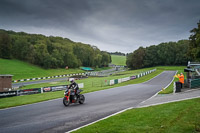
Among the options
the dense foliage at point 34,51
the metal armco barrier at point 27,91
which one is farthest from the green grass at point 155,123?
the dense foliage at point 34,51

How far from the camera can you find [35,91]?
2336cm

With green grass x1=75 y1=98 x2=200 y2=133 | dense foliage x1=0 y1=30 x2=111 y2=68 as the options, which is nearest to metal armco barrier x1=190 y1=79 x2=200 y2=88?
green grass x1=75 y1=98 x2=200 y2=133

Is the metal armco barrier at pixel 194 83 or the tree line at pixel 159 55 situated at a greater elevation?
the tree line at pixel 159 55

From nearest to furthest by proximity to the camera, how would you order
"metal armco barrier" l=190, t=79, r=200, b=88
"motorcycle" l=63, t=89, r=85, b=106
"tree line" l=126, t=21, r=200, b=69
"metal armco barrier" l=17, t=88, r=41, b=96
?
"motorcycle" l=63, t=89, r=85, b=106
"metal armco barrier" l=190, t=79, r=200, b=88
"metal armco barrier" l=17, t=88, r=41, b=96
"tree line" l=126, t=21, r=200, b=69

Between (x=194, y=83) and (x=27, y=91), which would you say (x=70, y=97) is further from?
(x=194, y=83)

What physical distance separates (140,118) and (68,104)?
6.13 meters

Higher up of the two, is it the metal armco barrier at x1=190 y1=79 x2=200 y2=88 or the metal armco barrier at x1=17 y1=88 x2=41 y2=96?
the metal armco barrier at x1=190 y1=79 x2=200 y2=88

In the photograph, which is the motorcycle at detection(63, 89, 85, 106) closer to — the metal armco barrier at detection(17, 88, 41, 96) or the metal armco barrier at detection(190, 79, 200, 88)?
the metal armco barrier at detection(17, 88, 41, 96)

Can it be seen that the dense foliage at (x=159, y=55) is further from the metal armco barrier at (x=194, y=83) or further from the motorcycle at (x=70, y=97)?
the motorcycle at (x=70, y=97)

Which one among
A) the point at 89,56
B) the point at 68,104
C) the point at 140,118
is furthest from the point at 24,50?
the point at 140,118

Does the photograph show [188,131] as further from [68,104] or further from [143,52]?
[143,52]

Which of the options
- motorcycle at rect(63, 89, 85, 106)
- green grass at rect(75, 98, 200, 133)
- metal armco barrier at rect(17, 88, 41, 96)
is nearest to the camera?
green grass at rect(75, 98, 200, 133)

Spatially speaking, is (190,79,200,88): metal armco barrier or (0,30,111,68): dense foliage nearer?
(190,79,200,88): metal armco barrier

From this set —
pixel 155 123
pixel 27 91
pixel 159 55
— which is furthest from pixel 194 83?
pixel 159 55
